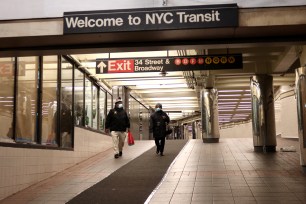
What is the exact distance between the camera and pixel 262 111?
16.5 m

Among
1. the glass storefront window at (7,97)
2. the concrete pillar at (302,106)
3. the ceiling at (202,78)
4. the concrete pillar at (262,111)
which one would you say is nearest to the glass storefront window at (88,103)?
the ceiling at (202,78)

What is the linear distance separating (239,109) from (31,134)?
23699mm

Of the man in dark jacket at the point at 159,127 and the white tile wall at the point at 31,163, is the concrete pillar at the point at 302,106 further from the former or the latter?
the white tile wall at the point at 31,163

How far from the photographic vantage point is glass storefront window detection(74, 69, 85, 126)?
46.4ft

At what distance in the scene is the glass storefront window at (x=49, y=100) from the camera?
1134cm

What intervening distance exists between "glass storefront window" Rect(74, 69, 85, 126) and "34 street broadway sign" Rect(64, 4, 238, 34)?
314 inches

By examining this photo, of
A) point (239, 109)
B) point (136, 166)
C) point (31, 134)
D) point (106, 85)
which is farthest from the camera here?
point (239, 109)

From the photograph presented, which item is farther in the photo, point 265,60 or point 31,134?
point 265,60

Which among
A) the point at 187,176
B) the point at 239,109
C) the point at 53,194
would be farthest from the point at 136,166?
the point at 239,109

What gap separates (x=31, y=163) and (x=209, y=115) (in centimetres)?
1215

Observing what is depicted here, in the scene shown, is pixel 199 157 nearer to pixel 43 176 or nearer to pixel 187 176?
pixel 187 176

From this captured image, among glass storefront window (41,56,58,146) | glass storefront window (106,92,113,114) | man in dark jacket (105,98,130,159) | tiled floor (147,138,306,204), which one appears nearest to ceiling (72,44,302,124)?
glass storefront window (106,92,113,114)

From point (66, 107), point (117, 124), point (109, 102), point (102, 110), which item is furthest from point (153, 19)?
point (109, 102)

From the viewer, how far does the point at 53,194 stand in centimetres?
852
